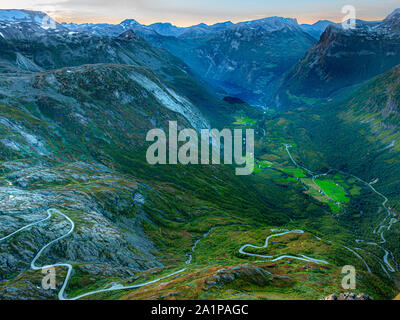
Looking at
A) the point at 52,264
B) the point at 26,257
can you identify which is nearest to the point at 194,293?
the point at 52,264

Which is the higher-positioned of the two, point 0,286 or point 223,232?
point 0,286

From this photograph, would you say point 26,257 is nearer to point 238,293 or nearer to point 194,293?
point 194,293

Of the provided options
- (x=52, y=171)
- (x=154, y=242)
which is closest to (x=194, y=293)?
(x=154, y=242)

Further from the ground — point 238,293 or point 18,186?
point 18,186
